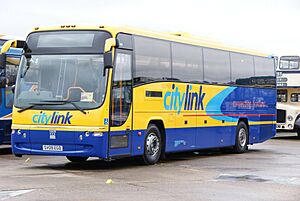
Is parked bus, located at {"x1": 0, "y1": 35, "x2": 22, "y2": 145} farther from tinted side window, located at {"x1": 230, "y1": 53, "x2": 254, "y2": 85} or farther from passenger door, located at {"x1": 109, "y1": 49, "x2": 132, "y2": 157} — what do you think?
tinted side window, located at {"x1": 230, "y1": 53, "x2": 254, "y2": 85}

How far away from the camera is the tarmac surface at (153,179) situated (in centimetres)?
1145

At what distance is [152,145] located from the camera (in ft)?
55.9

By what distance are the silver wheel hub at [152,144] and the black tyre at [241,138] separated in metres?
5.41

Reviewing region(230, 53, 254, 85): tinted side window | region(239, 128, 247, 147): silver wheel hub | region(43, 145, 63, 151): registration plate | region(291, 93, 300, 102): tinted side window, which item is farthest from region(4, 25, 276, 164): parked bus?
region(291, 93, 300, 102): tinted side window

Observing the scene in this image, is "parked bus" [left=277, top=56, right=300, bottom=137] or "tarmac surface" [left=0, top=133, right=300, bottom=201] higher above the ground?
"parked bus" [left=277, top=56, right=300, bottom=137]

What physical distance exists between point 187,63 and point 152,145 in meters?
2.84

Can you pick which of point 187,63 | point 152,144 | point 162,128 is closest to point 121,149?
point 152,144

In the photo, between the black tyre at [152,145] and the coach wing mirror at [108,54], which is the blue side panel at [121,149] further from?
the coach wing mirror at [108,54]

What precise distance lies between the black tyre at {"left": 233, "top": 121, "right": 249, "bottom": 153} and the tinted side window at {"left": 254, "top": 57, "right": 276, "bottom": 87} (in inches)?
67.7

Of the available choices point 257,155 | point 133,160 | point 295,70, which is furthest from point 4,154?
point 295,70

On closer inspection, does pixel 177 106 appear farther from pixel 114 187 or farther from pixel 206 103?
pixel 114 187

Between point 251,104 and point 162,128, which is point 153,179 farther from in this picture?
point 251,104

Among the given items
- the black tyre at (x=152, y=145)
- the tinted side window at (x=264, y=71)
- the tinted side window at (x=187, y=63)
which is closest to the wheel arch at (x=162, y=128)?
the black tyre at (x=152, y=145)

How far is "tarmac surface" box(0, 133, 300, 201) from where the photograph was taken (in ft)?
37.6
